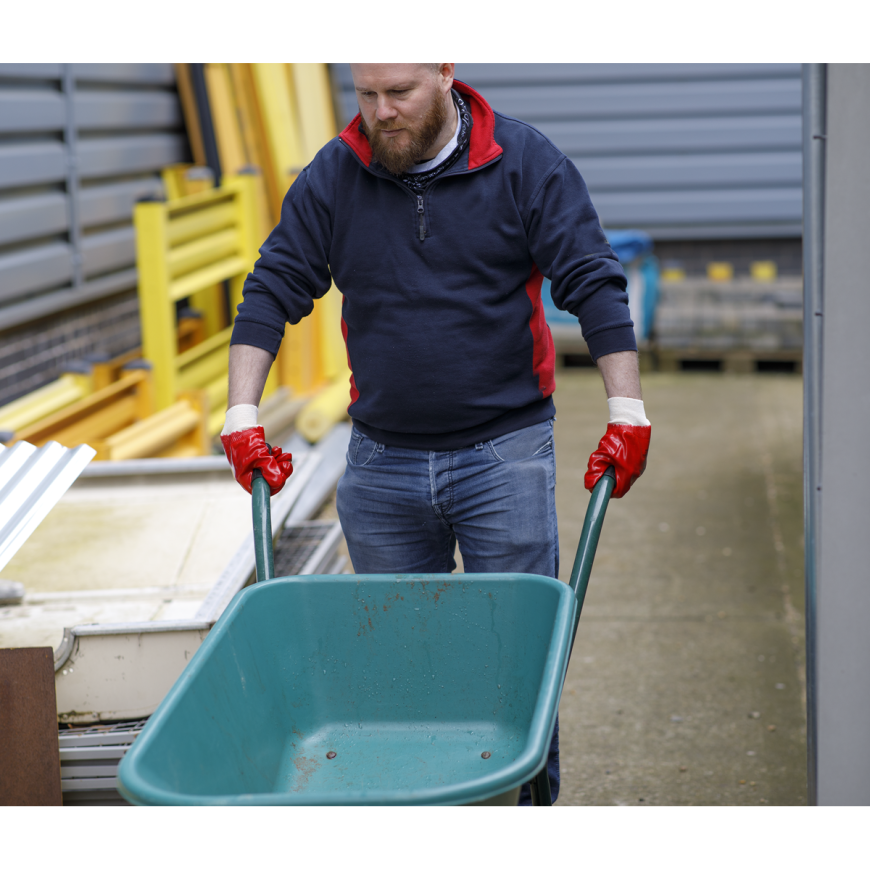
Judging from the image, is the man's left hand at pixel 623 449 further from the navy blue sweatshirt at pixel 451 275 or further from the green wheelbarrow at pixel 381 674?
the navy blue sweatshirt at pixel 451 275

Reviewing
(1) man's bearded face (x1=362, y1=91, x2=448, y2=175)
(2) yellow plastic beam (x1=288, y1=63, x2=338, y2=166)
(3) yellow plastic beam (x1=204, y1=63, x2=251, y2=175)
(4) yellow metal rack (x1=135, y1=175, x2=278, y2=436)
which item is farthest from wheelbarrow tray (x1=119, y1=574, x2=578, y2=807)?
(2) yellow plastic beam (x1=288, y1=63, x2=338, y2=166)

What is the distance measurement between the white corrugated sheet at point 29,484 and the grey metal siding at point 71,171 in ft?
8.92

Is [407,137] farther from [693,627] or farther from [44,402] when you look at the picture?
[44,402]

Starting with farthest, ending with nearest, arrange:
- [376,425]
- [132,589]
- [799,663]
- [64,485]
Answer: [799,663] < [132,589] < [376,425] < [64,485]

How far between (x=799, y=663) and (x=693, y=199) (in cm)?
585

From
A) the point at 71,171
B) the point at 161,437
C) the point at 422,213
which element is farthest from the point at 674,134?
the point at 422,213

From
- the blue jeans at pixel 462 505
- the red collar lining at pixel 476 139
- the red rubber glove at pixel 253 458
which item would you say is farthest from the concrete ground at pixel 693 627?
the red collar lining at pixel 476 139

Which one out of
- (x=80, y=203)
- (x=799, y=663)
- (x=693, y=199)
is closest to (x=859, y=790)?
(x=799, y=663)

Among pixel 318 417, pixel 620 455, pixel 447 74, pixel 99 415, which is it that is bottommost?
pixel 318 417

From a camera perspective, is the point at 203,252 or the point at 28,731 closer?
the point at 28,731

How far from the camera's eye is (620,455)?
221 centimetres

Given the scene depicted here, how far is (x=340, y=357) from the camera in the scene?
275 inches

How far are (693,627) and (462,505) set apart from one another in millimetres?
2106

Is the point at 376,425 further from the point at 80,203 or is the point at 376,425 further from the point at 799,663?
the point at 80,203
